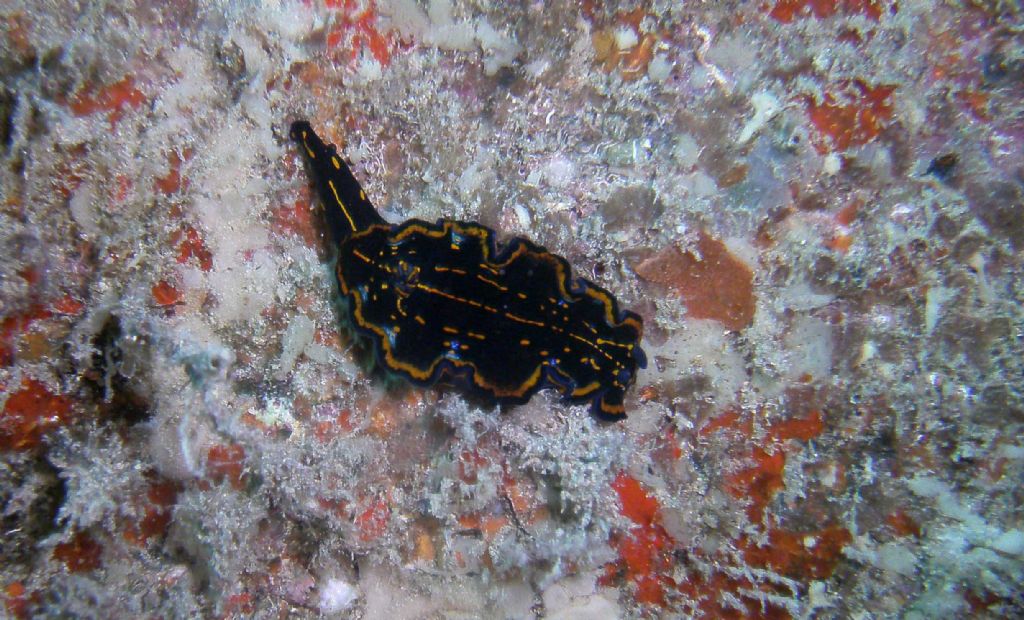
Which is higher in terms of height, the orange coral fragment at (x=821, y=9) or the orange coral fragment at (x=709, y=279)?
the orange coral fragment at (x=821, y=9)

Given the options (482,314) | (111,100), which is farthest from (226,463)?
(111,100)

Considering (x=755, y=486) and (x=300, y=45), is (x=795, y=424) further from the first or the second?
(x=300, y=45)

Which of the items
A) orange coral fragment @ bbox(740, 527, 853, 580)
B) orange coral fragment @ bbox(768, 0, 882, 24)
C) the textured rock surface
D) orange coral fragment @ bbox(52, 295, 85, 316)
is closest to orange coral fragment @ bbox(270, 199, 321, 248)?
the textured rock surface

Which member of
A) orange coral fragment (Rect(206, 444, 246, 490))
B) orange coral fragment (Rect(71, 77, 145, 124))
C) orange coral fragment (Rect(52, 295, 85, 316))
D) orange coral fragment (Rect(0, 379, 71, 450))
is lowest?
orange coral fragment (Rect(206, 444, 246, 490))

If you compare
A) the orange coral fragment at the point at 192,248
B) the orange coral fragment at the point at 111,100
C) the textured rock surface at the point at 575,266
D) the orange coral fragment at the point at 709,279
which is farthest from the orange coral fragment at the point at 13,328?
the orange coral fragment at the point at 709,279

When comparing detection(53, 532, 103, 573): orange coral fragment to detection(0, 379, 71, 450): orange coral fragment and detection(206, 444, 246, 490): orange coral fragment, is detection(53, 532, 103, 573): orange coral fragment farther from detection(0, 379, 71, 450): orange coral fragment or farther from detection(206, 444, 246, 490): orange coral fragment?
detection(206, 444, 246, 490): orange coral fragment

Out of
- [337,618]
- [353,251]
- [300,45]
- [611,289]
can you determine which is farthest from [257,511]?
[300,45]

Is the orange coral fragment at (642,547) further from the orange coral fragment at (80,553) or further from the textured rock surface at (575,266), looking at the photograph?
the orange coral fragment at (80,553)
